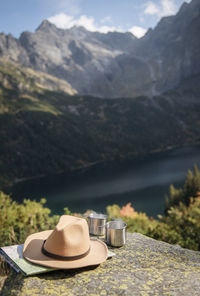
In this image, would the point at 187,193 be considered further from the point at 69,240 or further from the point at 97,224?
the point at 69,240

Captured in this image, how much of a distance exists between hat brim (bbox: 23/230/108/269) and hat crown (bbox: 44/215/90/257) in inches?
4.0

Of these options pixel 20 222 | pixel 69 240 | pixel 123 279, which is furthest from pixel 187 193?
pixel 69 240

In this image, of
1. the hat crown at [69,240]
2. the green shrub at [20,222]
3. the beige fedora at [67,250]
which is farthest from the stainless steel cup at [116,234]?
the green shrub at [20,222]

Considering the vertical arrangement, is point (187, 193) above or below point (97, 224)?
below

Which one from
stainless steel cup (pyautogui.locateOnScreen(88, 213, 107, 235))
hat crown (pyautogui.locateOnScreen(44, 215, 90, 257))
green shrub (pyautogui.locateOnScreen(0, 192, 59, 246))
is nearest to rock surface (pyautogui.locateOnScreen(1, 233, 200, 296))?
hat crown (pyautogui.locateOnScreen(44, 215, 90, 257))

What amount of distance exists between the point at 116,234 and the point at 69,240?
1229 millimetres

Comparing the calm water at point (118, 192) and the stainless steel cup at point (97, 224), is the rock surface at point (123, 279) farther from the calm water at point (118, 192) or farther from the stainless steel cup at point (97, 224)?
the calm water at point (118, 192)

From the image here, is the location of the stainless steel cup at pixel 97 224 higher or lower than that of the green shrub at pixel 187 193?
higher

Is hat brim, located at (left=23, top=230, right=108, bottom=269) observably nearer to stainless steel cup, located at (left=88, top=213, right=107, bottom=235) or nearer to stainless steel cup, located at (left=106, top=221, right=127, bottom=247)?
stainless steel cup, located at (left=106, top=221, right=127, bottom=247)

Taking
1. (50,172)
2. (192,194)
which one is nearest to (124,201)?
(192,194)

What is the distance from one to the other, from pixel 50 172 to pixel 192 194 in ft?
391

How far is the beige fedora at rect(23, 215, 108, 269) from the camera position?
335 centimetres

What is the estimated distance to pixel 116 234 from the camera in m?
4.38

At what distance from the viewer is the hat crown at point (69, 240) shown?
11.0 feet
